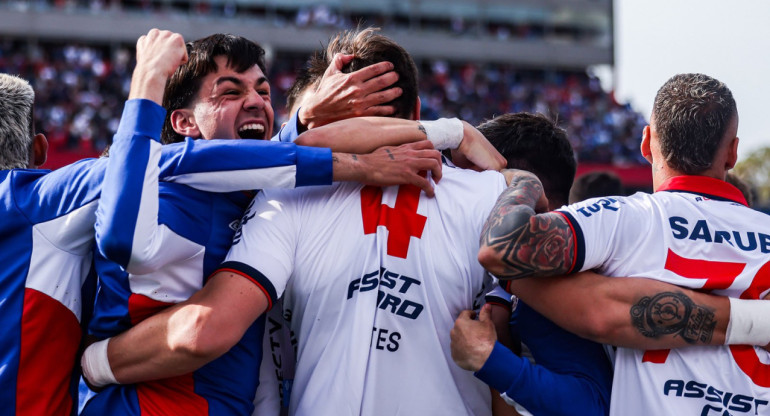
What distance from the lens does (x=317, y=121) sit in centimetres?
289

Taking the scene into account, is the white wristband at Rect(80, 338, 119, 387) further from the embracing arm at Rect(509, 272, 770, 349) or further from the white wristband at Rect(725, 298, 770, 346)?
the white wristband at Rect(725, 298, 770, 346)

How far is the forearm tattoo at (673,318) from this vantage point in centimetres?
241

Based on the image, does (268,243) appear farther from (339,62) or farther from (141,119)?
(339,62)

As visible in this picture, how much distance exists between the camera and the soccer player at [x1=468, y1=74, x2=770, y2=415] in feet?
7.91

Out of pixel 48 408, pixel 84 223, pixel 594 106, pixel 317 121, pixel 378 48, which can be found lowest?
pixel 594 106

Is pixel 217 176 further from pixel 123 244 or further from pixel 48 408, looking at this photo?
pixel 48 408

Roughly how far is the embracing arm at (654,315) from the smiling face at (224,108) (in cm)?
147

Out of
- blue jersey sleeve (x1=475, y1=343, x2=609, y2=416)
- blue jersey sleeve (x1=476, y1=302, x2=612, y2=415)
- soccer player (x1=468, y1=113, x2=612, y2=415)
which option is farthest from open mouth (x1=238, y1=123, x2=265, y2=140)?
blue jersey sleeve (x1=475, y1=343, x2=609, y2=416)

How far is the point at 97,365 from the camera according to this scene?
2.50m

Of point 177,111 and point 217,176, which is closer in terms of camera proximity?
point 217,176

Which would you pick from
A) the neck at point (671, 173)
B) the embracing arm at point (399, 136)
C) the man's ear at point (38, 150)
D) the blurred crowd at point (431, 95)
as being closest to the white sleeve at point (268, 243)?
the embracing arm at point (399, 136)

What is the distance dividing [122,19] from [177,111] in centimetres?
3194

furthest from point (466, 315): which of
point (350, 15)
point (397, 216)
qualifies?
point (350, 15)

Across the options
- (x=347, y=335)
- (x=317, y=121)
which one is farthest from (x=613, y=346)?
(x=317, y=121)
